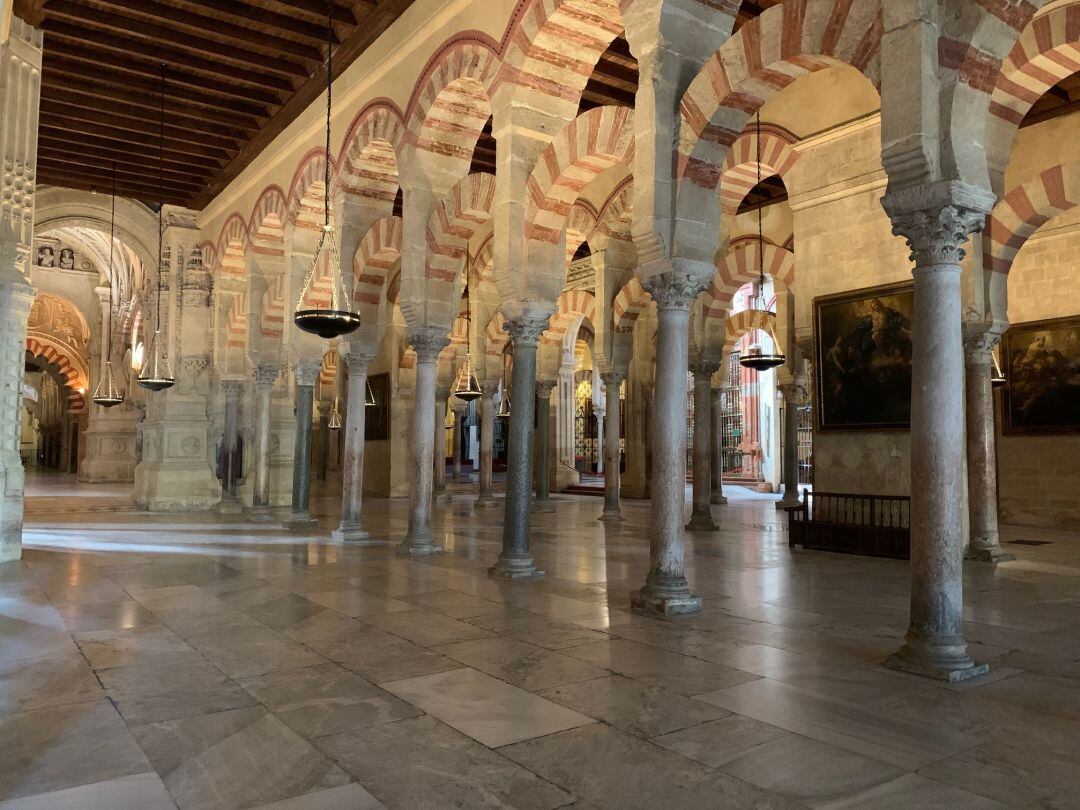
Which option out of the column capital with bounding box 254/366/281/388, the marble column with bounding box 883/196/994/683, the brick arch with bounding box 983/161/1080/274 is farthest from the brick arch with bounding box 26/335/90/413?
the marble column with bounding box 883/196/994/683

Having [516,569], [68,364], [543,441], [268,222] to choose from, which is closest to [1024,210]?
[516,569]

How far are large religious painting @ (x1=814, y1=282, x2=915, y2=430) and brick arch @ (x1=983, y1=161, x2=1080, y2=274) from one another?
112 cm

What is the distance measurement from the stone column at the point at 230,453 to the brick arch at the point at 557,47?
25.4 feet

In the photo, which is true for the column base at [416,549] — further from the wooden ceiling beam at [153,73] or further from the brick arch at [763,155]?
the wooden ceiling beam at [153,73]

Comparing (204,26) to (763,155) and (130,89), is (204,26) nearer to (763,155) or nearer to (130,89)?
(130,89)

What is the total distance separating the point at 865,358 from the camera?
24.0ft

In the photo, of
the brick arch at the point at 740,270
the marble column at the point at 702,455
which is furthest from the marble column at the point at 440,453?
the brick arch at the point at 740,270

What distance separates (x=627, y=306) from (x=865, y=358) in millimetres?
4674

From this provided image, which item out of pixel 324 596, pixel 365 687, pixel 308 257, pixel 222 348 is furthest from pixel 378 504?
pixel 365 687

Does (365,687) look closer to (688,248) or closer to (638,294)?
(688,248)

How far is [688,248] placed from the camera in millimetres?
4719

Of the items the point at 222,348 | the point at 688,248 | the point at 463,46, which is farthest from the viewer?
the point at 222,348

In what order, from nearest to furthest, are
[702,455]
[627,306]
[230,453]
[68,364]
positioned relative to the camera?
[702,455], [627,306], [230,453], [68,364]

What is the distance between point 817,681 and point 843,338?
491 cm
